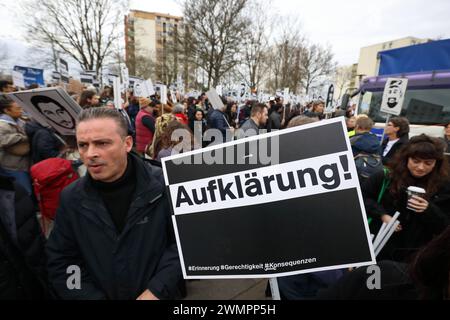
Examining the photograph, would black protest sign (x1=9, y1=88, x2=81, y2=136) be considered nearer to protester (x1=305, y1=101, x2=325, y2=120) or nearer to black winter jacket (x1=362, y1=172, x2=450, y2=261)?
black winter jacket (x1=362, y1=172, x2=450, y2=261)

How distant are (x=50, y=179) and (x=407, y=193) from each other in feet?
10.1

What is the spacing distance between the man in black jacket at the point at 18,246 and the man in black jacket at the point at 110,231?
0.15 metres

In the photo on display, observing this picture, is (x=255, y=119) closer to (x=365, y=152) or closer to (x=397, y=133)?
(x=365, y=152)

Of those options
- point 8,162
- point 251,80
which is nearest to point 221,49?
point 251,80

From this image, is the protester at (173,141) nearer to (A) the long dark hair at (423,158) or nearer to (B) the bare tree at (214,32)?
(A) the long dark hair at (423,158)

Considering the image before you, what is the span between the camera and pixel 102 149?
4.83ft

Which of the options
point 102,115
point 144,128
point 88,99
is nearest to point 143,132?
point 144,128

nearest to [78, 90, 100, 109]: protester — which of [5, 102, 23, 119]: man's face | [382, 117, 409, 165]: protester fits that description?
[5, 102, 23, 119]: man's face

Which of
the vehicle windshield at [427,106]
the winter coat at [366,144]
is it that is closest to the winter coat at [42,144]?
the winter coat at [366,144]

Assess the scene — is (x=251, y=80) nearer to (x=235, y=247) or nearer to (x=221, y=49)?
(x=221, y=49)

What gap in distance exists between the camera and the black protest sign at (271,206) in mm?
1046

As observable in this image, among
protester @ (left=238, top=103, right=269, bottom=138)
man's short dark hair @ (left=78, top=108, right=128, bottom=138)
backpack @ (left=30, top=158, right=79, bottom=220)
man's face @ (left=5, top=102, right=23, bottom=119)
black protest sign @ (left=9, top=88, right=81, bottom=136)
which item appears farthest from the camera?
protester @ (left=238, top=103, right=269, bottom=138)

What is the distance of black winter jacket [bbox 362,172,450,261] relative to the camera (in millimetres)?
1893

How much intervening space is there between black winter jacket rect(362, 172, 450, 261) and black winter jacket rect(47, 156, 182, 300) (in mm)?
1734
